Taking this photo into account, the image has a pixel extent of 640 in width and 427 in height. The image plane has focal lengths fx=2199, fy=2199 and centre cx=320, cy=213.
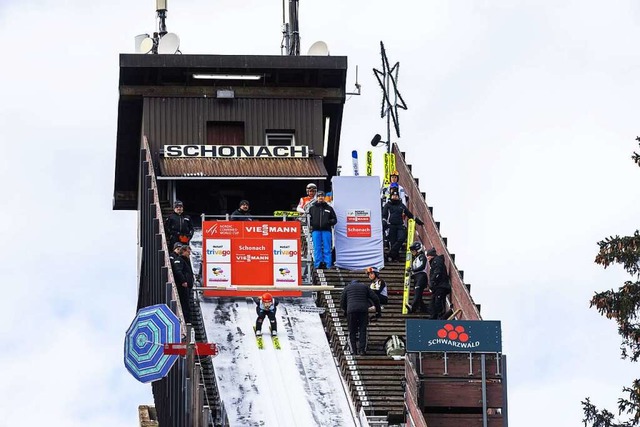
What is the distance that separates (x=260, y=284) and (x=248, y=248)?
914 mm

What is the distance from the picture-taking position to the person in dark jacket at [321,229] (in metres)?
49.6

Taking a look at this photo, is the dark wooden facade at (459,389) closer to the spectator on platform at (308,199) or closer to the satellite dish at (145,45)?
the spectator on platform at (308,199)

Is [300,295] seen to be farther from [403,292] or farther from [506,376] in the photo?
[506,376]

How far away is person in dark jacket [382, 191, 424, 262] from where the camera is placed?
5038 centimetres

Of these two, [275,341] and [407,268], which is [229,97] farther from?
[275,341]

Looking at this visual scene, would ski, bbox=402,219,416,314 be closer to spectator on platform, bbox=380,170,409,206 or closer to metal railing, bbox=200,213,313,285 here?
spectator on platform, bbox=380,170,409,206

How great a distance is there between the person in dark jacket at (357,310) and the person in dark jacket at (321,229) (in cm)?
491

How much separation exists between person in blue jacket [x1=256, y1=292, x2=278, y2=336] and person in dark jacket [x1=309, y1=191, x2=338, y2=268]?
4.64 m

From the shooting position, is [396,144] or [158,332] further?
[396,144]

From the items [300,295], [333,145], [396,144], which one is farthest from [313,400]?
[333,145]

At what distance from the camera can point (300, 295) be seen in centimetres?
4806

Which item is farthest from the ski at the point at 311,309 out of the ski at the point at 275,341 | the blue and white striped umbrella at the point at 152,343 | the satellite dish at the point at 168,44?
the satellite dish at the point at 168,44

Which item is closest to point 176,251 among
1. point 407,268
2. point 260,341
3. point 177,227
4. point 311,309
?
point 260,341

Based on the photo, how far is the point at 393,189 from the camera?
51125mm
